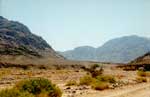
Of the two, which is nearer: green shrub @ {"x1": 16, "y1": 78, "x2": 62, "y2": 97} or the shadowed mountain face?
green shrub @ {"x1": 16, "y1": 78, "x2": 62, "y2": 97}

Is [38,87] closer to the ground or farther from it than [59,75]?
closer to the ground

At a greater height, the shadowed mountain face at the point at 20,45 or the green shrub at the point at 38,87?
the shadowed mountain face at the point at 20,45

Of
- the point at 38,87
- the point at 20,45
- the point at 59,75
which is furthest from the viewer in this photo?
the point at 20,45

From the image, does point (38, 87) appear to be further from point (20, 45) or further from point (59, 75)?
point (20, 45)

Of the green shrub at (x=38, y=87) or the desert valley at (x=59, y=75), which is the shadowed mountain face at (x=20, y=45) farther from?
the green shrub at (x=38, y=87)

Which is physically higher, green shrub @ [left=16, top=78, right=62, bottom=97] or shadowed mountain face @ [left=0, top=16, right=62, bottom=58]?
shadowed mountain face @ [left=0, top=16, right=62, bottom=58]

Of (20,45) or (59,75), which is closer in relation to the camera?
(59,75)

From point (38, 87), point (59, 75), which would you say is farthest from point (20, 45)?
point (38, 87)

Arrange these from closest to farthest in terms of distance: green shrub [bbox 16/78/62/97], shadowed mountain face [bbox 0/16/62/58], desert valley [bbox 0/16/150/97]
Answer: green shrub [bbox 16/78/62/97] < desert valley [bbox 0/16/150/97] < shadowed mountain face [bbox 0/16/62/58]

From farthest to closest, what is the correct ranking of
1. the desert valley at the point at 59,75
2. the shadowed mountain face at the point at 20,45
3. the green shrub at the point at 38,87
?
the shadowed mountain face at the point at 20,45 < the desert valley at the point at 59,75 < the green shrub at the point at 38,87

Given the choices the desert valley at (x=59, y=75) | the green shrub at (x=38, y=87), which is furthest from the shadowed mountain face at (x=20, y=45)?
the green shrub at (x=38, y=87)

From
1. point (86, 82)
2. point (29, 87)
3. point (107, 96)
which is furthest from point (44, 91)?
point (86, 82)

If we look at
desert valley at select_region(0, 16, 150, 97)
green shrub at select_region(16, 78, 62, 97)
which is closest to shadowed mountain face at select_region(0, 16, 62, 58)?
desert valley at select_region(0, 16, 150, 97)

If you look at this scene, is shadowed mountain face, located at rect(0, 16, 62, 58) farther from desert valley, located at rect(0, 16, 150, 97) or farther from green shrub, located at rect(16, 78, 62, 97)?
green shrub, located at rect(16, 78, 62, 97)
